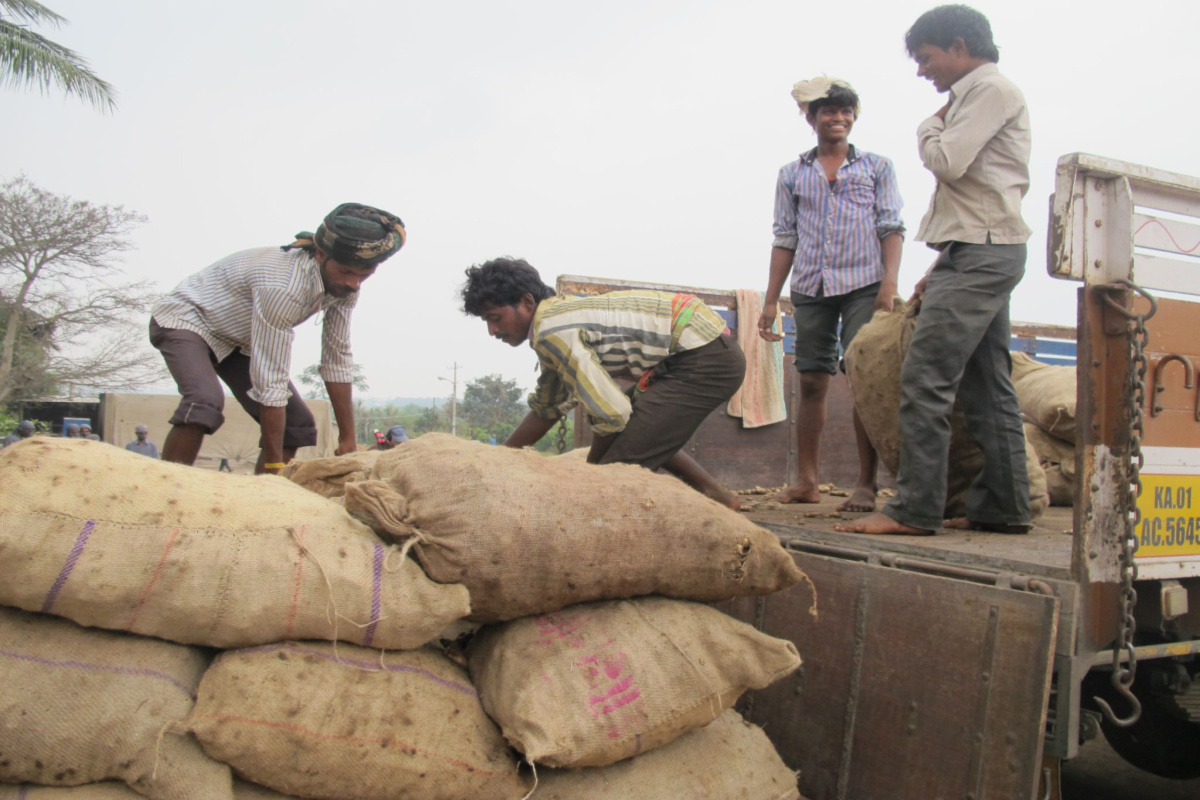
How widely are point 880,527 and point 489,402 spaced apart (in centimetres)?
3923

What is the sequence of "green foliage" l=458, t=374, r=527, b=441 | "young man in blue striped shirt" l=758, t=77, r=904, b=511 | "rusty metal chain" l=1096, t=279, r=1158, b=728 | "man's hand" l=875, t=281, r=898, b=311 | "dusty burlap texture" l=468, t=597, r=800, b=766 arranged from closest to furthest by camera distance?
"dusty burlap texture" l=468, t=597, r=800, b=766 < "rusty metal chain" l=1096, t=279, r=1158, b=728 < "man's hand" l=875, t=281, r=898, b=311 < "young man in blue striped shirt" l=758, t=77, r=904, b=511 < "green foliage" l=458, t=374, r=527, b=441

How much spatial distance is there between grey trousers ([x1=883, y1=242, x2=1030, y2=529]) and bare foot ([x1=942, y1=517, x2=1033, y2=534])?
0.05ft

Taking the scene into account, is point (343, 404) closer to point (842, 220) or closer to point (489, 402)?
point (842, 220)

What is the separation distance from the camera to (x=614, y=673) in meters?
1.72

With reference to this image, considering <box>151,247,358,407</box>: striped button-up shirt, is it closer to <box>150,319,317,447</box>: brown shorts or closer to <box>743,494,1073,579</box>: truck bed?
<box>150,319,317,447</box>: brown shorts

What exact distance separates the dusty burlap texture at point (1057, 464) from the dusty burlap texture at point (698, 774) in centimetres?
224

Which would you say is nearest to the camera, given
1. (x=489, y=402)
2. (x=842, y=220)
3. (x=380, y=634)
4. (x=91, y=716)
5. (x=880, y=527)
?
(x=91, y=716)

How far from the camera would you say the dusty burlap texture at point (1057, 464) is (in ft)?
11.9

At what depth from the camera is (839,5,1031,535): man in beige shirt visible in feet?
8.32

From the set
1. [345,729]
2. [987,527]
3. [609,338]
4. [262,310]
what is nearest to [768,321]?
[609,338]

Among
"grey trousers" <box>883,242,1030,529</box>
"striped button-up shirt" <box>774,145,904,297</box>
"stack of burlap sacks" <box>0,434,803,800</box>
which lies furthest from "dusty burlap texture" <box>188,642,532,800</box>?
"striped button-up shirt" <box>774,145,904,297</box>

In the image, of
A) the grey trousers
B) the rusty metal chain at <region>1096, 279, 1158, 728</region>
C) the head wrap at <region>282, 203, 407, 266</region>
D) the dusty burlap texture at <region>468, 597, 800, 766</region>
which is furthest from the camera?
the head wrap at <region>282, 203, 407, 266</region>

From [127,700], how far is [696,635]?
1.03 m

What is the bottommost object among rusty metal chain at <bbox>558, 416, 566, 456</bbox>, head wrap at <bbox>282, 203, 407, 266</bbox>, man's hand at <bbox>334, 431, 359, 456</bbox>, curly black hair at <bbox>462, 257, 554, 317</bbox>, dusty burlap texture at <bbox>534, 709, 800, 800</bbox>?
dusty burlap texture at <bbox>534, 709, 800, 800</bbox>
